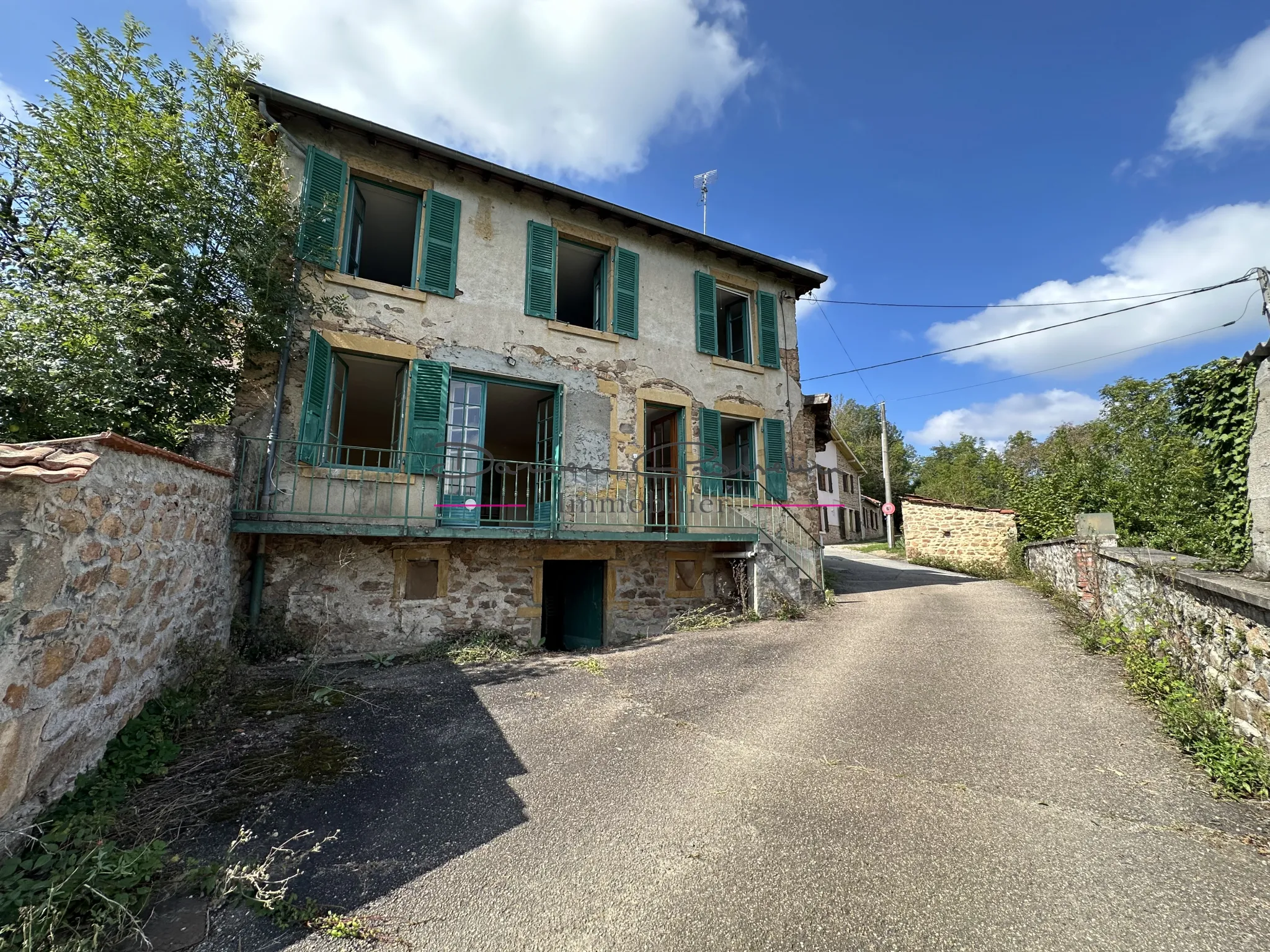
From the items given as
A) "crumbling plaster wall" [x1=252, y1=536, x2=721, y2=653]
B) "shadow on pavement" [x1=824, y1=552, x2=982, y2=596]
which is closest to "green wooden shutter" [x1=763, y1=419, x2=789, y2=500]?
"shadow on pavement" [x1=824, y1=552, x2=982, y2=596]

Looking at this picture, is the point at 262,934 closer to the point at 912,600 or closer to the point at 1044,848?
the point at 1044,848

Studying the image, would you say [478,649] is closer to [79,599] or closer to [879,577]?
[79,599]

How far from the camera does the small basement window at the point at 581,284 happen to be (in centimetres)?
867

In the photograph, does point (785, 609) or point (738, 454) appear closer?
point (785, 609)

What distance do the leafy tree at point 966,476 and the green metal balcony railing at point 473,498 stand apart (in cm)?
999

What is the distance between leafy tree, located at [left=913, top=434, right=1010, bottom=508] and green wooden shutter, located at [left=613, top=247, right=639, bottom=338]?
11823 mm

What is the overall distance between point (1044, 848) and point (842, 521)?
91.8 ft

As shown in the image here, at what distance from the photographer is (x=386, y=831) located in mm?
2584

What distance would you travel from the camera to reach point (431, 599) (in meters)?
6.40

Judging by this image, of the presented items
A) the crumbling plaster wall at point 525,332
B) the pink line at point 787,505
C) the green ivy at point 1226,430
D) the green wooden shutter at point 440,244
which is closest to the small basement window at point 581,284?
the crumbling plaster wall at point 525,332

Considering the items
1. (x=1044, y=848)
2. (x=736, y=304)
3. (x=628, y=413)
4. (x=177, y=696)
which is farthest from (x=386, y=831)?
(x=736, y=304)

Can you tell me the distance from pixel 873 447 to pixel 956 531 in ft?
76.0

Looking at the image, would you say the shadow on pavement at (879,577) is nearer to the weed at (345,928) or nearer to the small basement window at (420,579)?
the small basement window at (420,579)

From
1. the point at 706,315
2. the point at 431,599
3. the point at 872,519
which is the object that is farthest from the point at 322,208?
the point at 872,519
